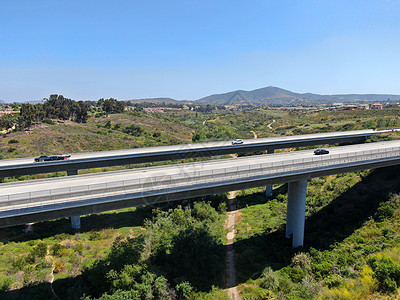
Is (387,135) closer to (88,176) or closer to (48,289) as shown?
(88,176)

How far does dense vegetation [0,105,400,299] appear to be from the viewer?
21484 mm

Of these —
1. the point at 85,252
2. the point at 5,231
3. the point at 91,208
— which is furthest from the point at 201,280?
the point at 5,231

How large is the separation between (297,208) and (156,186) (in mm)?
18025

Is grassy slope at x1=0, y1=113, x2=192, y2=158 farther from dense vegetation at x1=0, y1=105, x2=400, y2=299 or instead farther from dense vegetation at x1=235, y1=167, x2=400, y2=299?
dense vegetation at x1=235, y1=167, x2=400, y2=299

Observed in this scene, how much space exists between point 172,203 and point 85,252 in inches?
668

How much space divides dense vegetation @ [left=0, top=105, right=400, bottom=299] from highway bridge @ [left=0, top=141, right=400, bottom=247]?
4.47 m

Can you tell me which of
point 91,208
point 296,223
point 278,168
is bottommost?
point 296,223

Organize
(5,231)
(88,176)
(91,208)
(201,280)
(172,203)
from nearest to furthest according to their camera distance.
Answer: (91,208) → (201,280) → (88,176) → (5,231) → (172,203)

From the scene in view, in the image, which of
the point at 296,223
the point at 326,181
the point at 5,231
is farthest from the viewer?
the point at 326,181

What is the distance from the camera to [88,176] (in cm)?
2698

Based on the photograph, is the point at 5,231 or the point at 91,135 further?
the point at 91,135

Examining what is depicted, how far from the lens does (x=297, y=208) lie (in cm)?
2892

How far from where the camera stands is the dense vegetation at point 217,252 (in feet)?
70.5

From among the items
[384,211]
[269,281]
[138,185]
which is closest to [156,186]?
[138,185]
